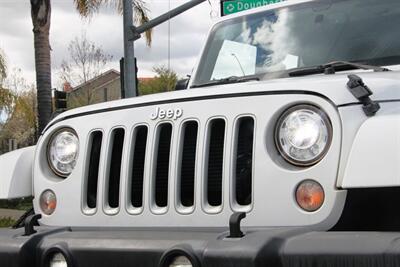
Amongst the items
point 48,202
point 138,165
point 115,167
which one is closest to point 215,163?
point 138,165

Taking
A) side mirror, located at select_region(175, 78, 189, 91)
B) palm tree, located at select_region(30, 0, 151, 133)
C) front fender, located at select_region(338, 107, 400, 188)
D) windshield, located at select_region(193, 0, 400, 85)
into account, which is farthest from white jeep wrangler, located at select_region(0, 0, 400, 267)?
palm tree, located at select_region(30, 0, 151, 133)

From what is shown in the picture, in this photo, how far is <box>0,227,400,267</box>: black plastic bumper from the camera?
2322mm

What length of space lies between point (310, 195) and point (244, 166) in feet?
1.13

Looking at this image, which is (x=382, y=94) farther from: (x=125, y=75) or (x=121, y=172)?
(x=125, y=75)

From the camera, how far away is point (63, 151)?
3.41 meters

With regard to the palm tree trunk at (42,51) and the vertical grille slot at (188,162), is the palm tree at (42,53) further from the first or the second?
the vertical grille slot at (188,162)

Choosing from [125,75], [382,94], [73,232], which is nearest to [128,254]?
[73,232]

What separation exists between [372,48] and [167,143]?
151 cm

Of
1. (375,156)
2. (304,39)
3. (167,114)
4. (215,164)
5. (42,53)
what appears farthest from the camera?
(42,53)

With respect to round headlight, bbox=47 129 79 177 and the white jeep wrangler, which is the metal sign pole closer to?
round headlight, bbox=47 129 79 177

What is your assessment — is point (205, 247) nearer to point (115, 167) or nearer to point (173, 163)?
point (173, 163)

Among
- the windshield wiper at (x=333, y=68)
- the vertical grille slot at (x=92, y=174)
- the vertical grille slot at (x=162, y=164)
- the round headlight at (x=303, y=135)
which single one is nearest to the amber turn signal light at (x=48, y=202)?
the vertical grille slot at (x=92, y=174)

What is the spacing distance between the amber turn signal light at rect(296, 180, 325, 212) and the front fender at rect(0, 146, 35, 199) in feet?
5.42

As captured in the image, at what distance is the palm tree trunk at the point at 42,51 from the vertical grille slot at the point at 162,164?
11.9m
